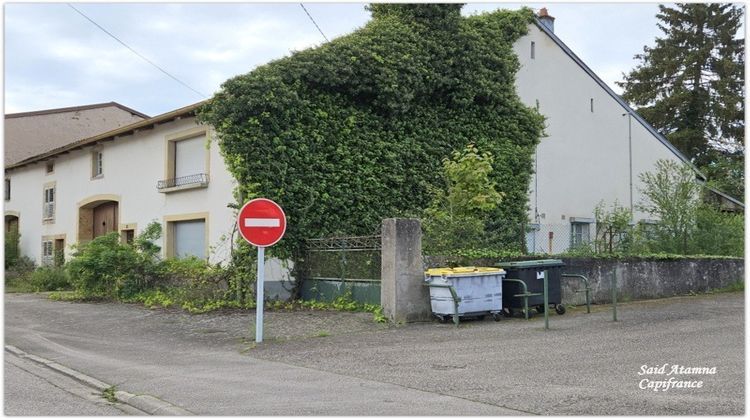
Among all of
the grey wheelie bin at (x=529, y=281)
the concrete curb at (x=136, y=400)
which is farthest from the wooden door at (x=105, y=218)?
the concrete curb at (x=136, y=400)

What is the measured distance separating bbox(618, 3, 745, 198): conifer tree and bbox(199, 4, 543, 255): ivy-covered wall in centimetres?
2358

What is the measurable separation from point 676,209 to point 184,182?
1352 cm

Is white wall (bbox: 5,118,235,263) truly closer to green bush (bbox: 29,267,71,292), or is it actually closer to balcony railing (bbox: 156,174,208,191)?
balcony railing (bbox: 156,174,208,191)

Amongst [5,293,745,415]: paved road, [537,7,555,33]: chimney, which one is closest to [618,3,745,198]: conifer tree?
[537,7,555,33]: chimney

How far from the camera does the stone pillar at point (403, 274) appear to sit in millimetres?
12484

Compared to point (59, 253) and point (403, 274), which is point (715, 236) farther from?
point (59, 253)

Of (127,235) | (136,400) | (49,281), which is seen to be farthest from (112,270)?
(136,400)

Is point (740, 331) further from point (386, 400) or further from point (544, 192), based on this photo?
point (544, 192)

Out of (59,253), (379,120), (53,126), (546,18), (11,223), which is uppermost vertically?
(546,18)

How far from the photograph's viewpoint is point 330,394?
23.9ft

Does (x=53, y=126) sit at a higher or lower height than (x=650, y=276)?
higher

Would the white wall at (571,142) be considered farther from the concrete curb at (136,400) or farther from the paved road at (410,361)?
the concrete curb at (136,400)

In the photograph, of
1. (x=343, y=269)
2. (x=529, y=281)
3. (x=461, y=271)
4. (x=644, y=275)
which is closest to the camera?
(x=461, y=271)

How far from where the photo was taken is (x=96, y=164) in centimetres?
2422
